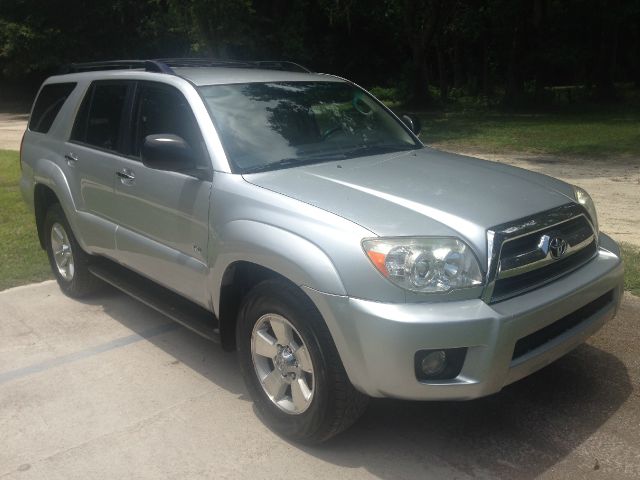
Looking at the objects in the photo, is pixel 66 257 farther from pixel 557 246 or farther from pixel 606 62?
pixel 606 62

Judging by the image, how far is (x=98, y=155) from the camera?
493 centimetres

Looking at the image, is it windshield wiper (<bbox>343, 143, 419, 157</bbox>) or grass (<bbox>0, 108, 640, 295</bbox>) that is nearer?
windshield wiper (<bbox>343, 143, 419, 157</bbox>)

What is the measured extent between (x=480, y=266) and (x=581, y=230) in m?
0.91

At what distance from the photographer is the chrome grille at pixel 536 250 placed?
10.0 ft

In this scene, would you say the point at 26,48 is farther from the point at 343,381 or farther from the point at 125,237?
the point at 343,381

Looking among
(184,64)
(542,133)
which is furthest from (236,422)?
(542,133)

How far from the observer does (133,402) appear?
3.93 meters

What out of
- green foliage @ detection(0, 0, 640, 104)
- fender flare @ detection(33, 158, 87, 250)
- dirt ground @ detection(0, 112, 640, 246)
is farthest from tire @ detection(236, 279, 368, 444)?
green foliage @ detection(0, 0, 640, 104)

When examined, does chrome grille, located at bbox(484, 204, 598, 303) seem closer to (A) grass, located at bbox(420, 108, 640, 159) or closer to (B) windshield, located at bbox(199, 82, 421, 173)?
(B) windshield, located at bbox(199, 82, 421, 173)

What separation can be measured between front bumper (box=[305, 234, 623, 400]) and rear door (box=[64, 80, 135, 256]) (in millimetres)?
2316

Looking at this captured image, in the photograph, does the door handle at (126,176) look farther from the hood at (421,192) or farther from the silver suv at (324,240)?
the hood at (421,192)

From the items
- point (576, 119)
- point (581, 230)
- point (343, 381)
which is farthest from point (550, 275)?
point (576, 119)

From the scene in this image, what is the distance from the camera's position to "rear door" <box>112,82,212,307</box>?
3912mm

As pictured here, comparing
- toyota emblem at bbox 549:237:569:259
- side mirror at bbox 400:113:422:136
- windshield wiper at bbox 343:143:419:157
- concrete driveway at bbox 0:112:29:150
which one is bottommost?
concrete driveway at bbox 0:112:29:150
